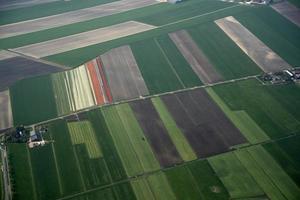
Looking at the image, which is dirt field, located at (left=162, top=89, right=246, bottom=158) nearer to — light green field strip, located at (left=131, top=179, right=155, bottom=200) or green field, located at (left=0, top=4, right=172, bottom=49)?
light green field strip, located at (left=131, top=179, right=155, bottom=200)

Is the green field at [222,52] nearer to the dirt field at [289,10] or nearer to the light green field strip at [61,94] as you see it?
the dirt field at [289,10]

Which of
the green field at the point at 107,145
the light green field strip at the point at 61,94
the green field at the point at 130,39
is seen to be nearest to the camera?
the green field at the point at 107,145

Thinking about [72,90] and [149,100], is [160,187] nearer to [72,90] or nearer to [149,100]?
[149,100]

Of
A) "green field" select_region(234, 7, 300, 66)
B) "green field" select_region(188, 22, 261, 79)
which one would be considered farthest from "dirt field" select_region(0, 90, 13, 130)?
"green field" select_region(234, 7, 300, 66)

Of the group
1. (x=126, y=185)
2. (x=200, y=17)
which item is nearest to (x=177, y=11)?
(x=200, y=17)

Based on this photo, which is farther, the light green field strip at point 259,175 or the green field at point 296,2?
the green field at point 296,2

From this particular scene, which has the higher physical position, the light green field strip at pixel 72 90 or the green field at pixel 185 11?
the green field at pixel 185 11

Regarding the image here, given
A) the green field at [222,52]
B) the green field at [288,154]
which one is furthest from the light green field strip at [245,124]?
the green field at [222,52]
